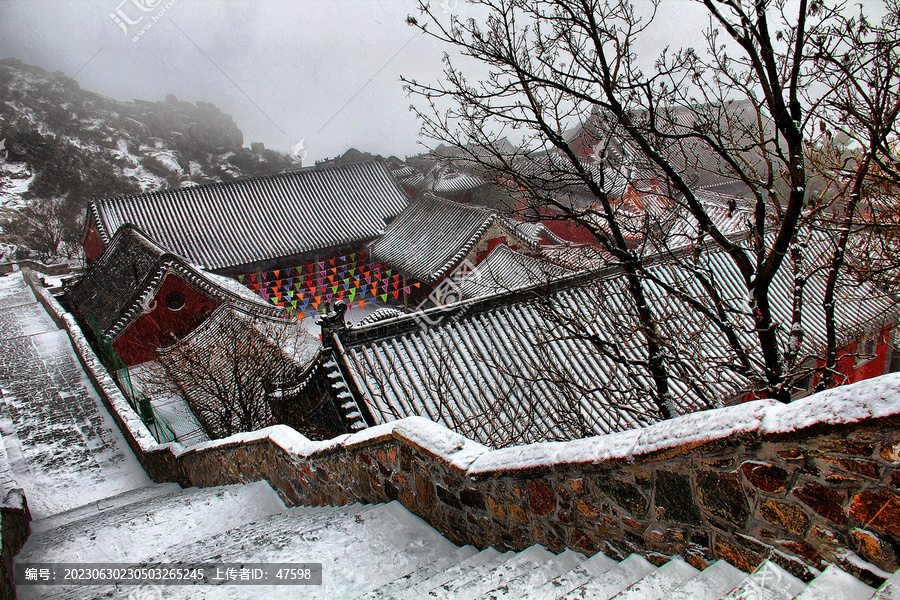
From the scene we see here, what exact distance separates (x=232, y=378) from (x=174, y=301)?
4.89m

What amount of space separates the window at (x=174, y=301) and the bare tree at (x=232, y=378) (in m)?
3.09

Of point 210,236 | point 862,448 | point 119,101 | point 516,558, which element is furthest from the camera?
point 119,101

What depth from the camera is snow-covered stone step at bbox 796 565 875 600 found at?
167 cm

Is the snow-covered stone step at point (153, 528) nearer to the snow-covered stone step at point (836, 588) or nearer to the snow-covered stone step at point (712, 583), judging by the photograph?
the snow-covered stone step at point (712, 583)

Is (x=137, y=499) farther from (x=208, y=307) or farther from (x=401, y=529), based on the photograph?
(x=208, y=307)

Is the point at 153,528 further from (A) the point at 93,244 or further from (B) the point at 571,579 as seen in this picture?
→ (A) the point at 93,244

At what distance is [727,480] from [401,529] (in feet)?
6.48

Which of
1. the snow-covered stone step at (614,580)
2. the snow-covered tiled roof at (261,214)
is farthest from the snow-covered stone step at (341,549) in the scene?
the snow-covered tiled roof at (261,214)

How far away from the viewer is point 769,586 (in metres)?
1.83

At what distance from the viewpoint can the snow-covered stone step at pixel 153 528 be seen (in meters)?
4.67

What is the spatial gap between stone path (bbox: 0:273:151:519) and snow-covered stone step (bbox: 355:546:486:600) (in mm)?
6881

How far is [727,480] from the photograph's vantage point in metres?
2.01

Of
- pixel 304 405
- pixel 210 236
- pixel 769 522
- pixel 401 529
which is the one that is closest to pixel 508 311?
pixel 304 405

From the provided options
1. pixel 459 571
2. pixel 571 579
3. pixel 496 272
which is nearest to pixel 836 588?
pixel 571 579
